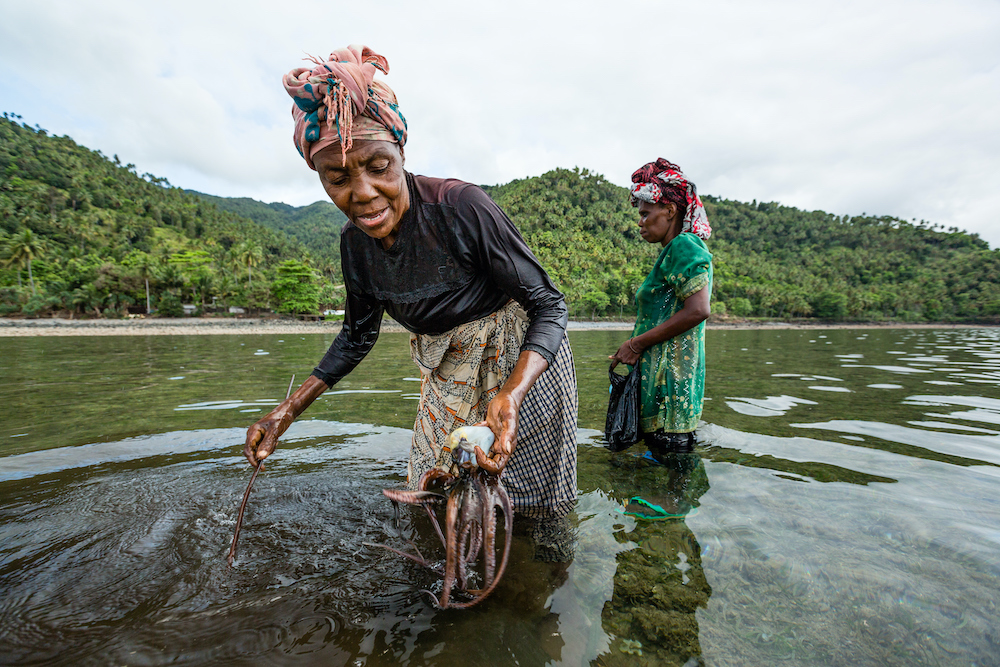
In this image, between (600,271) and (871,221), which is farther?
(871,221)

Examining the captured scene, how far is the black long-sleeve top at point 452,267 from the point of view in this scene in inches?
68.2

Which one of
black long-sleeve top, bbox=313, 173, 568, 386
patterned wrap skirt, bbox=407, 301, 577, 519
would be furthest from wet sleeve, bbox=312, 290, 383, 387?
patterned wrap skirt, bbox=407, 301, 577, 519

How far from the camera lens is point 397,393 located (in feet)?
20.9

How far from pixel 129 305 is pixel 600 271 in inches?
2604

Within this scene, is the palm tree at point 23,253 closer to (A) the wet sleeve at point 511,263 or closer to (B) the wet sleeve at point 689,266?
(A) the wet sleeve at point 511,263

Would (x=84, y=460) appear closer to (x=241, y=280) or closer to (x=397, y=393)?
(x=397, y=393)

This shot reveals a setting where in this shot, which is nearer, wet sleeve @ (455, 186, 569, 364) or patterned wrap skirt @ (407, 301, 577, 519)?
wet sleeve @ (455, 186, 569, 364)

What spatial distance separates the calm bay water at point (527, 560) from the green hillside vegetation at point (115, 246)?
5235 centimetres

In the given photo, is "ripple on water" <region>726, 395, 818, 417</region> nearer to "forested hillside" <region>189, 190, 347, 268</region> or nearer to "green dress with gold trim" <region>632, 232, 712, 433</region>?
"green dress with gold trim" <region>632, 232, 712, 433</region>

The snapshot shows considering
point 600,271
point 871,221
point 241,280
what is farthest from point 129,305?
point 871,221

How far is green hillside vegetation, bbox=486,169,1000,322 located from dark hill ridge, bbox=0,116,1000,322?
401 millimetres

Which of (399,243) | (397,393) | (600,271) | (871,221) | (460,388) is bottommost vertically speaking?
(397,393)

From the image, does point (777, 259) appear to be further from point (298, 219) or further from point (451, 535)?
point (298, 219)

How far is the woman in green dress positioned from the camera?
104 inches
